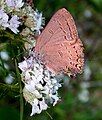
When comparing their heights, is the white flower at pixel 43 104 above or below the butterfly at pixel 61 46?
below

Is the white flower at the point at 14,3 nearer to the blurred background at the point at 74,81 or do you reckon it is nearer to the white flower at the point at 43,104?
the blurred background at the point at 74,81

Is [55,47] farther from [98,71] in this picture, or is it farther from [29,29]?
[98,71]

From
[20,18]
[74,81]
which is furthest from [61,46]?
[74,81]

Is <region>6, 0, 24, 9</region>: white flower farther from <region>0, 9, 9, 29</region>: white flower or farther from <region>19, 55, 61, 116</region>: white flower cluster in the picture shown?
<region>19, 55, 61, 116</region>: white flower cluster

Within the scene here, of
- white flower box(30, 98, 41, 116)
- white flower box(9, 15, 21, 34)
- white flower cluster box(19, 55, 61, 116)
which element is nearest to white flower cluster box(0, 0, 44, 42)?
white flower box(9, 15, 21, 34)

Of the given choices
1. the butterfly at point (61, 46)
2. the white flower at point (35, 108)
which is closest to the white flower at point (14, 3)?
the butterfly at point (61, 46)

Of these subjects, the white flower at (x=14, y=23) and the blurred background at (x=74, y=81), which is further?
the blurred background at (x=74, y=81)
